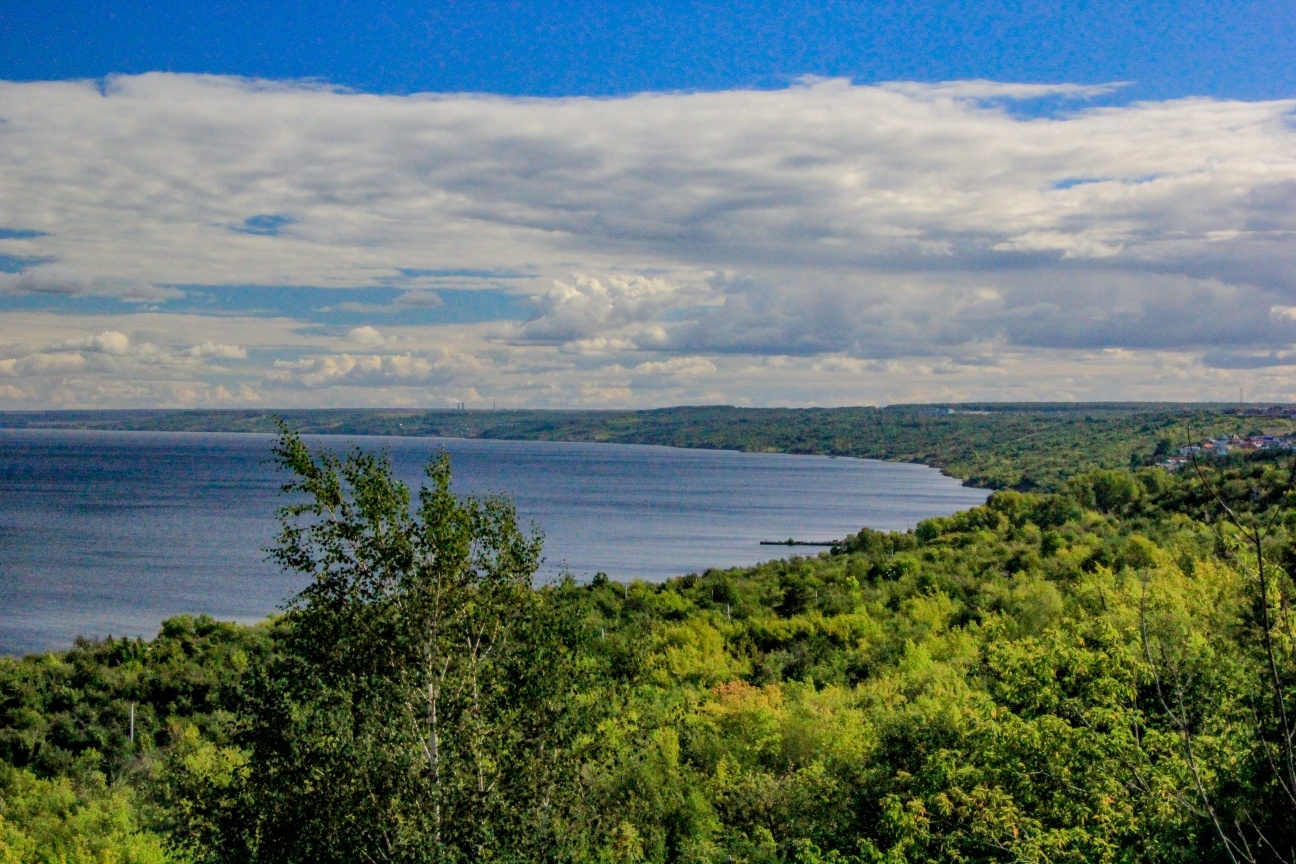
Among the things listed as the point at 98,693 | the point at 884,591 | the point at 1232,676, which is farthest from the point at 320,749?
the point at 884,591

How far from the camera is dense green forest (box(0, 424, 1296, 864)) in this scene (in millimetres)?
13664

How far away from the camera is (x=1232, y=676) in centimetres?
2003

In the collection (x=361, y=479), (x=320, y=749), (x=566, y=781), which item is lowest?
(x=566, y=781)

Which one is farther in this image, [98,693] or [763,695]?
[98,693]

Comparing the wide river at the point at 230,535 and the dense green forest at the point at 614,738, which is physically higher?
the dense green forest at the point at 614,738

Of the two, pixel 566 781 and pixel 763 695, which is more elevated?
pixel 566 781

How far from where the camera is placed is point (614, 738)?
57.9ft

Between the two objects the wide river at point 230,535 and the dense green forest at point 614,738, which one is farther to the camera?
the wide river at point 230,535

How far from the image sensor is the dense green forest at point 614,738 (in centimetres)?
1366

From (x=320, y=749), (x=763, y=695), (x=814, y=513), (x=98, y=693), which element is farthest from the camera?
(x=814, y=513)

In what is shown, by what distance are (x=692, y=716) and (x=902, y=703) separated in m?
6.34

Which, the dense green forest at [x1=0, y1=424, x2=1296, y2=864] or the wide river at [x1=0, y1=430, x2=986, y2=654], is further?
the wide river at [x1=0, y1=430, x2=986, y2=654]

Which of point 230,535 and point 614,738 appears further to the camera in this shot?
point 230,535

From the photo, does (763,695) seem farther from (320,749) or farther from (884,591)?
(884,591)
